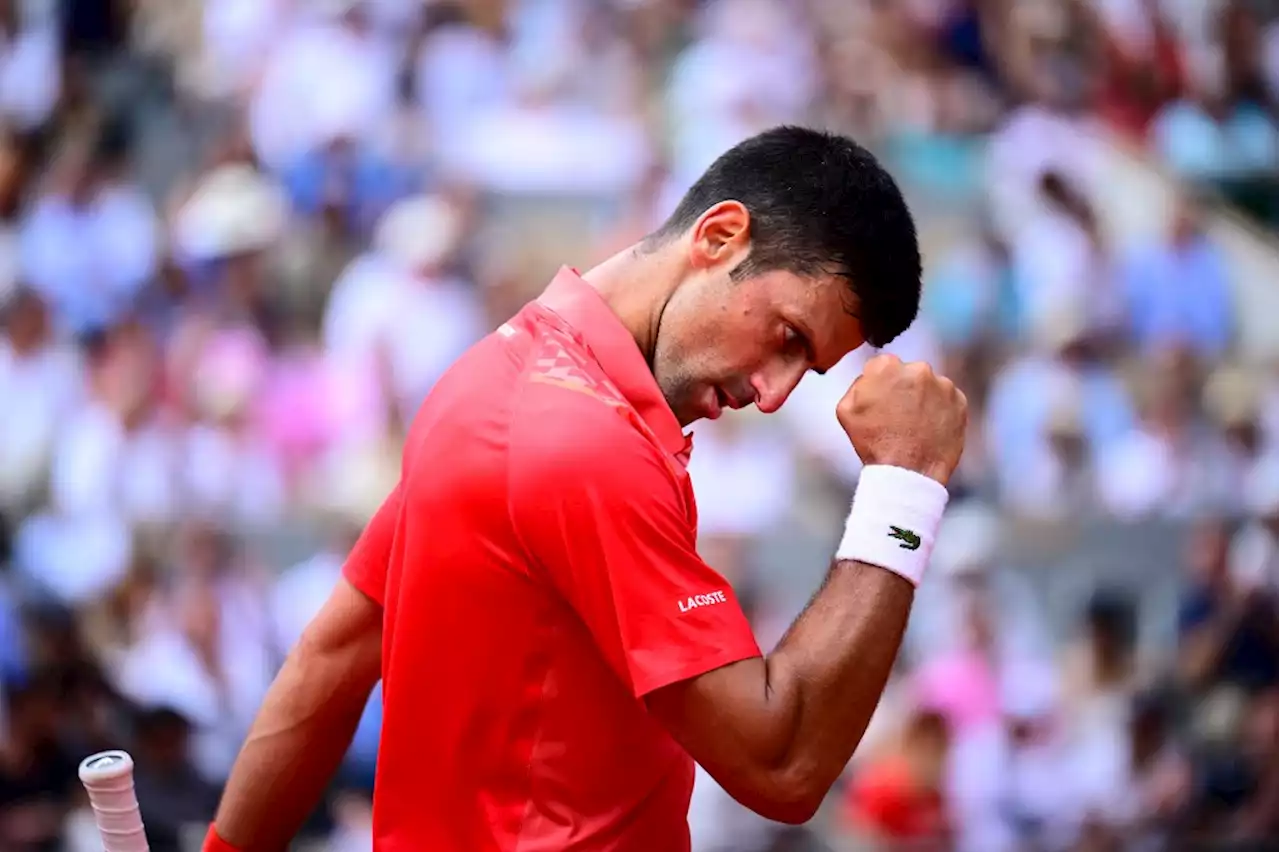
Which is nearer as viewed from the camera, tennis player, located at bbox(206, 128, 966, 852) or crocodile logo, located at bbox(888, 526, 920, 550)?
tennis player, located at bbox(206, 128, 966, 852)

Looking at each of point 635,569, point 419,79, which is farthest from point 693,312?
point 419,79

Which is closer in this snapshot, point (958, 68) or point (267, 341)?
point (267, 341)

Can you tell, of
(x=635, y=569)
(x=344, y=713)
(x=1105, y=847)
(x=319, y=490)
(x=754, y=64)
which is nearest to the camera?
(x=635, y=569)

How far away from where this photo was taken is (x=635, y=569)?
2.19 metres

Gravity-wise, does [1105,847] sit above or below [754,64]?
below

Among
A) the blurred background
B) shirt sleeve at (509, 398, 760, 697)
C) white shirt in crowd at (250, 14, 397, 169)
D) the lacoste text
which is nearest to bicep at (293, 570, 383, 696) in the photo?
shirt sleeve at (509, 398, 760, 697)

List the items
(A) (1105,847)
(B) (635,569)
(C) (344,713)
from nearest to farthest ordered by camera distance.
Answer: (B) (635,569), (C) (344,713), (A) (1105,847)

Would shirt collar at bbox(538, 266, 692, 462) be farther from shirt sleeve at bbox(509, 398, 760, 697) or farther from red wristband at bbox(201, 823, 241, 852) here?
red wristband at bbox(201, 823, 241, 852)

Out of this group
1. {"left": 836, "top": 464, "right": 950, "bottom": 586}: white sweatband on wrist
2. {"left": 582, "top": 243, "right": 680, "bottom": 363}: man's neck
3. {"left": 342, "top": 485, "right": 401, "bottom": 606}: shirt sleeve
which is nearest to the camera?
{"left": 836, "top": 464, "right": 950, "bottom": 586}: white sweatband on wrist

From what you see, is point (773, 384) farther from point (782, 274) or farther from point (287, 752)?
point (287, 752)

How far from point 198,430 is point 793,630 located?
6.44 metres

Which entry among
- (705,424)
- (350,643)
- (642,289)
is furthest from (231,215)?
(642,289)

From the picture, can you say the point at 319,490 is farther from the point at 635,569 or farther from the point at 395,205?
the point at 635,569

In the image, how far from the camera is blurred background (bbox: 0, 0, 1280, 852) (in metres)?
7.03
